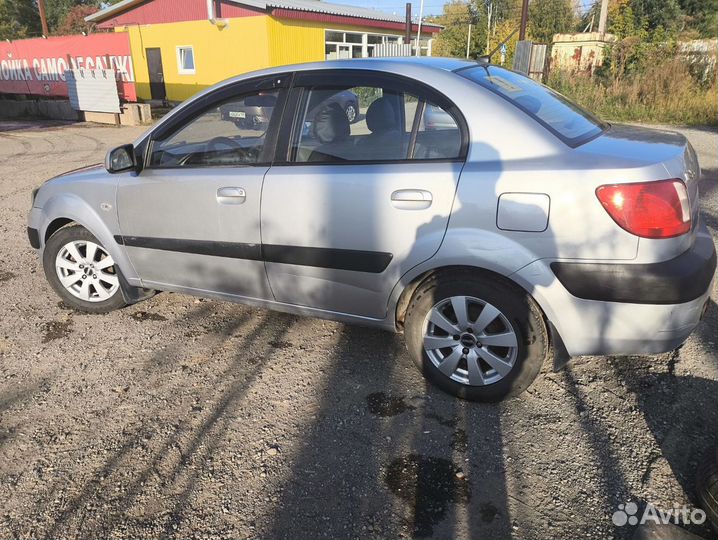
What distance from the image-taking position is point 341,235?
9.71ft

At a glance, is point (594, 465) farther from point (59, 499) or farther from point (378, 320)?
point (59, 499)

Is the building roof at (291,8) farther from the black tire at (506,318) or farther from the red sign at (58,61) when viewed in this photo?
the black tire at (506,318)

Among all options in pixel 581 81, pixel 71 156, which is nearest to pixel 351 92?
pixel 71 156

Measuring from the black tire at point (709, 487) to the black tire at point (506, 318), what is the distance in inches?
31.4

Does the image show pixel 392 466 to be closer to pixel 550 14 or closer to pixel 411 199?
pixel 411 199

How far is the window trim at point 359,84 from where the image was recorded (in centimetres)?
273

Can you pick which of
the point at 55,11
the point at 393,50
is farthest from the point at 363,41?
the point at 55,11

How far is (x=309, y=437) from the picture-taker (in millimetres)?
2725

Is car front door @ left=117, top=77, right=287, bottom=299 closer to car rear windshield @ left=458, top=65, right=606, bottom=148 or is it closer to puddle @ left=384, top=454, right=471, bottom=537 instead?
car rear windshield @ left=458, top=65, right=606, bottom=148

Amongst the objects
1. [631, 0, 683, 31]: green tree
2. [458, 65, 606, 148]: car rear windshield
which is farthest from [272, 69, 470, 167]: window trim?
[631, 0, 683, 31]: green tree

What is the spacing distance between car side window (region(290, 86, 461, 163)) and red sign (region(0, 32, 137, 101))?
19.5m

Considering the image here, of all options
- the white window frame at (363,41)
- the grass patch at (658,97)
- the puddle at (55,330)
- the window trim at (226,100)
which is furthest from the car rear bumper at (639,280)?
the white window frame at (363,41)

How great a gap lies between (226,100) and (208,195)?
59cm

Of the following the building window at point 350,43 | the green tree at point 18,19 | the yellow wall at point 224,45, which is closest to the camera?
the yellow wall at point 224,45
